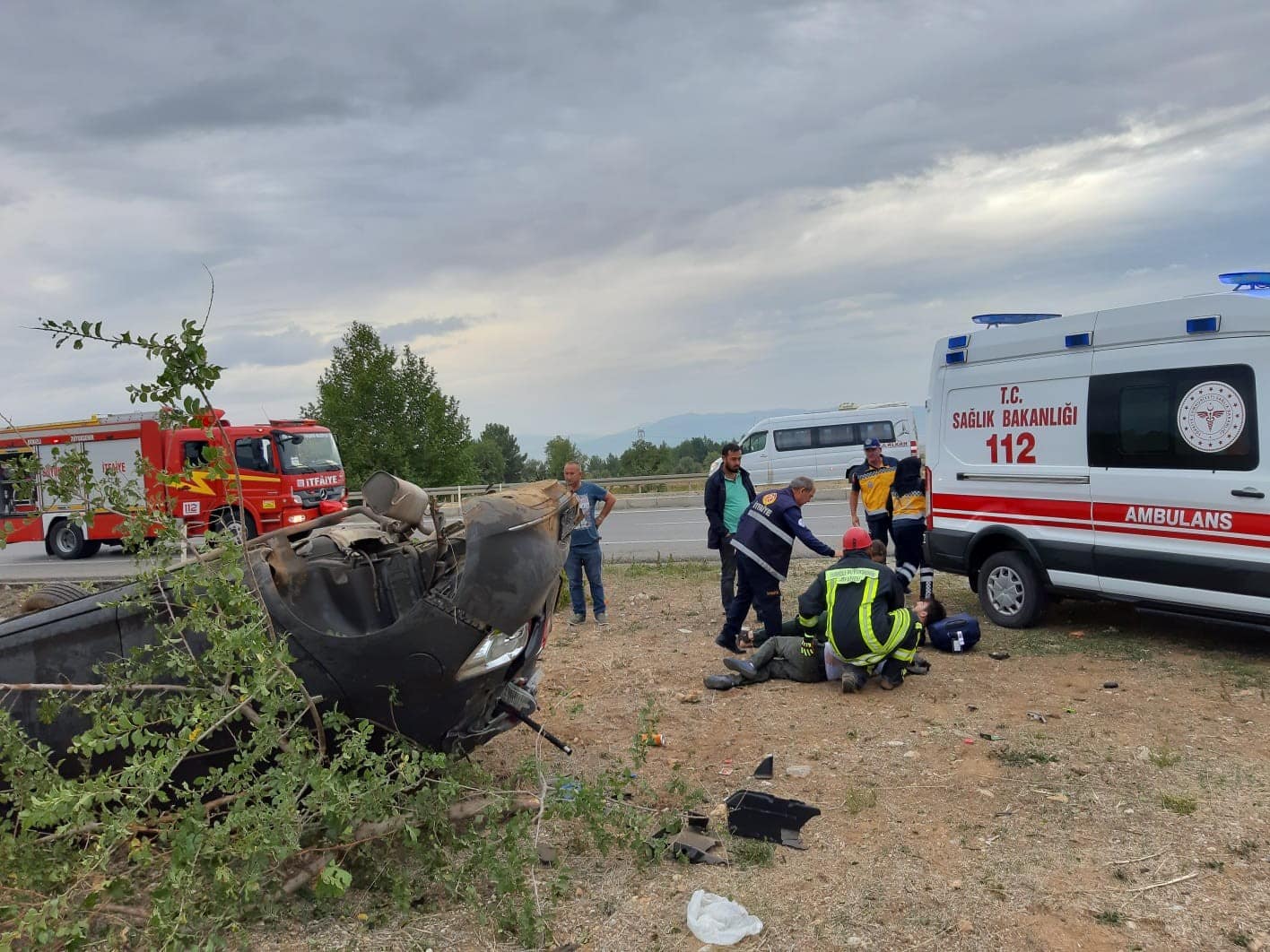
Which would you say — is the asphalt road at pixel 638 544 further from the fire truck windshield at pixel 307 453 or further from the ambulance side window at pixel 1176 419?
the ambulance side window at pixel 1176 419

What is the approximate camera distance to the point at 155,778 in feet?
9.96

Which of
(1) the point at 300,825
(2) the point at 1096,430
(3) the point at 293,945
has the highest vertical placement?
(2) the point at 1096,430

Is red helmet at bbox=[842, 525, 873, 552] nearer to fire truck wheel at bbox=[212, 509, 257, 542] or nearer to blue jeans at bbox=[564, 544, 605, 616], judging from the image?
blue jeans at bbox=[564, 544, 605, 616]

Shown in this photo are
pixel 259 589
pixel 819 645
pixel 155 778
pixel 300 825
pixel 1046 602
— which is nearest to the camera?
pixel 155 778

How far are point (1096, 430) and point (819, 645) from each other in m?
2.57

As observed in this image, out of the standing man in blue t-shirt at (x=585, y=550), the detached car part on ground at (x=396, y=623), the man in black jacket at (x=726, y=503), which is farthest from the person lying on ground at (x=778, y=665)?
the detached car part on ground at (x=396, y=623)

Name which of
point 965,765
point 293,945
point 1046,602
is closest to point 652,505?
point 1046,602

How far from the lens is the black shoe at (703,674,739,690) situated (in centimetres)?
646

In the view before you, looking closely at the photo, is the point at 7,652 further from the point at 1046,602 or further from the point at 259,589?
the point at 1046,602

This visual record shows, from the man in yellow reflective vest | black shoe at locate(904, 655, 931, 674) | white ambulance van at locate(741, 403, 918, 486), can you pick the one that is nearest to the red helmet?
the man in yellow reflective vest

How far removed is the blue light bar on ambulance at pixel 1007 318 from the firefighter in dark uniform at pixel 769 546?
211 centimetres

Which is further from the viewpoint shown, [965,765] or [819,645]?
[819,645]

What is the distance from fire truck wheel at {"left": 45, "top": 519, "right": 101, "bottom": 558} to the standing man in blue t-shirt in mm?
14594

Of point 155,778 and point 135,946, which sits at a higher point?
point 155,778
